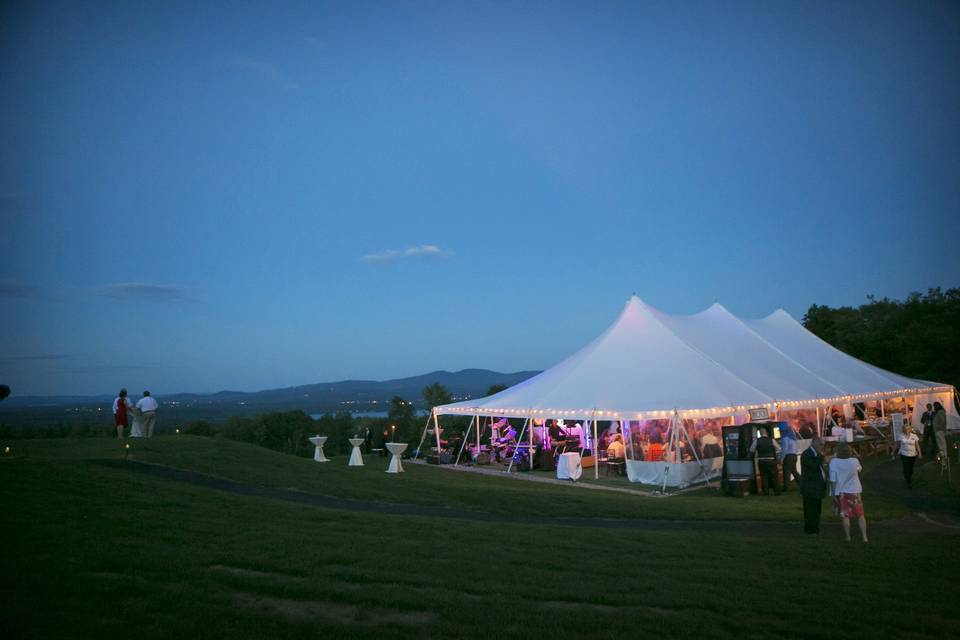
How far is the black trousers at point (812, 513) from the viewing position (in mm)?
9383

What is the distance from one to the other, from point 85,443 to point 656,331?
49.1 ft

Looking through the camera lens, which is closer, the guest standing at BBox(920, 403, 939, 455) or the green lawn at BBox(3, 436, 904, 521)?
the green lawn at BBox(3, 436, 904, 521)

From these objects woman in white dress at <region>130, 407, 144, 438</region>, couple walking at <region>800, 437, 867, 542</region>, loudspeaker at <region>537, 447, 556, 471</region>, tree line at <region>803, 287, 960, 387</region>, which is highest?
tree line at <region>803, 287, 960, 387</region>

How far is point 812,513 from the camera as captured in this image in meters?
9.46

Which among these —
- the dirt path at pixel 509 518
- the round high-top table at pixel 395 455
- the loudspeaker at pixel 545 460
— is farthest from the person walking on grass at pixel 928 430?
the round high-top table at pixel 395 455

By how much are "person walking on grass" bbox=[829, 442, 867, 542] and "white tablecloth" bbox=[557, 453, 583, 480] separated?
9175 millimetres

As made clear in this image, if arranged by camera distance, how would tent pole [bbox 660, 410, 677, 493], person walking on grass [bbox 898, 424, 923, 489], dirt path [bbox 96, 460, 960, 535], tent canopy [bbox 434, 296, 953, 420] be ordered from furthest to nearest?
tent canopy [bbox 434, 296, 953, 420]
tent pole [bbox 660, 410, 677, 493]
person walking on grass [bbox 898, 424, 923, 489]
dirt path [bbox 96, 460, 960, 535]

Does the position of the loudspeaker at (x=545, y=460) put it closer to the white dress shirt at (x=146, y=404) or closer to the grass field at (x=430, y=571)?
the grass field at (x=430, y=571)

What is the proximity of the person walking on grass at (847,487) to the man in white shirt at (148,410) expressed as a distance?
14.8 metres

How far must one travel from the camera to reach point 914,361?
39.7 meters

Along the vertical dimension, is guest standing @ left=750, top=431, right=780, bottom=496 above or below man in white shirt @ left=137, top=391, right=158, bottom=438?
below

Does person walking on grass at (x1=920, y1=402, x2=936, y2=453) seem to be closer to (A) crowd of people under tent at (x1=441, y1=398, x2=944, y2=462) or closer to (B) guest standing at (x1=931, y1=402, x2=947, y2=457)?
(A) crowd of people under tent at (x1=441, y1=398, x2=944, y2=462)

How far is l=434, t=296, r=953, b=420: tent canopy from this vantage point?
57.5 ft

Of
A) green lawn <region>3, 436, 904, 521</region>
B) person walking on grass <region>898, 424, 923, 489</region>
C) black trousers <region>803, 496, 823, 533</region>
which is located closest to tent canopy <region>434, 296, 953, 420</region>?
green lawn <region>3, 436, 904, 521</region>
